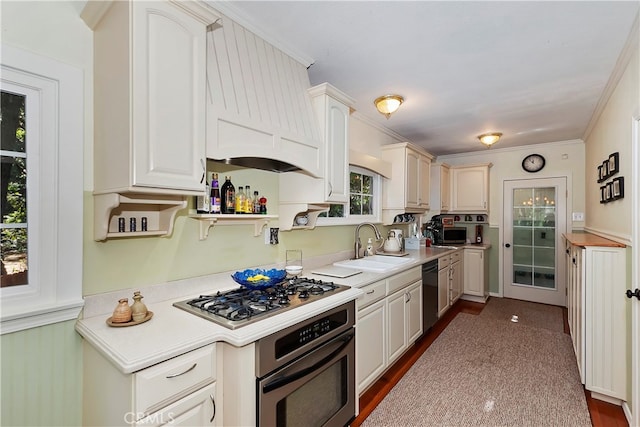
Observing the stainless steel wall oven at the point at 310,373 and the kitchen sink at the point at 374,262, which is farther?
the kitchen sink at the point at 374,262

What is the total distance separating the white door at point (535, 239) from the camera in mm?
4527

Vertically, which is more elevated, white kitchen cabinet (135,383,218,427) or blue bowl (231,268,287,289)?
blue bowl (231,268,287,289)

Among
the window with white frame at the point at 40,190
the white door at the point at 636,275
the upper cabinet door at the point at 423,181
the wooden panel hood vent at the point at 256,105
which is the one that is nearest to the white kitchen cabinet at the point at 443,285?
the upper cabinet door at the point at 423,181

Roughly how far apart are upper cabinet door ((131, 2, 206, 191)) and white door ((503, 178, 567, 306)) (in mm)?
4959

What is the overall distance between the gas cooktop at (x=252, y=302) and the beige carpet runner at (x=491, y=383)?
3.24 feet

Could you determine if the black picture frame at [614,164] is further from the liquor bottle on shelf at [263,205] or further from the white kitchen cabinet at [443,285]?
the liquor bottle on shelf at [263,205]

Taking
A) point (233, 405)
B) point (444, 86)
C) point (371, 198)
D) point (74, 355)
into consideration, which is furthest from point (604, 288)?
point (74, 355)

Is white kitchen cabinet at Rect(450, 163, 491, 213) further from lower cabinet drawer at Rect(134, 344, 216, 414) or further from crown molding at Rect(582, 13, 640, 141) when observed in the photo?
lower cabinet drawer at Rect(134, 344, 216, 414)

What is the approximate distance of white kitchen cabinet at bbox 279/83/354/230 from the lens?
2.22 metres

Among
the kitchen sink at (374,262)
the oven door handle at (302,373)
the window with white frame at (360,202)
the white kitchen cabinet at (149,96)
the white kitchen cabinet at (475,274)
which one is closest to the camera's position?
the white kitchen cabinet at (149,96)

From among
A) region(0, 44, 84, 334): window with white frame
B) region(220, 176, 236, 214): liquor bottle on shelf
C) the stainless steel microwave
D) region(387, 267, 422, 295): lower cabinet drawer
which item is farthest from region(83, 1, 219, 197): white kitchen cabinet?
the stainless steel microwave

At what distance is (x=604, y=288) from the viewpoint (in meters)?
2.19

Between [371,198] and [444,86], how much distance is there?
61.4 inches

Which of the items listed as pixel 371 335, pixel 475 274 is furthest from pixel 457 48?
pixel 475 274
